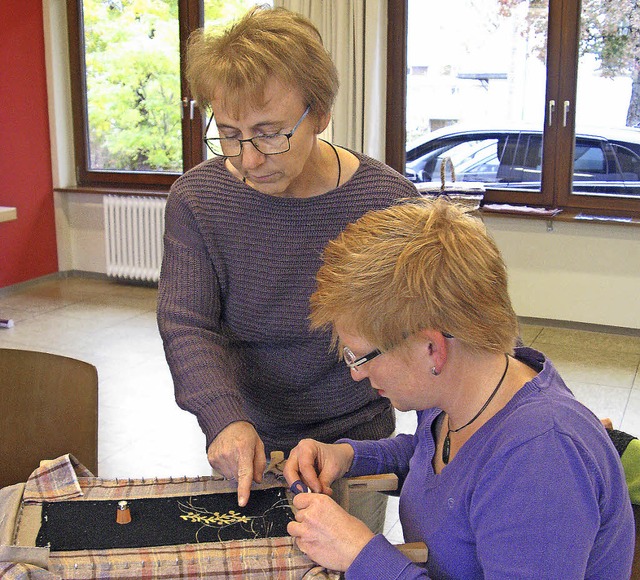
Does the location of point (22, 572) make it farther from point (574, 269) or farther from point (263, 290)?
point (574, 269)

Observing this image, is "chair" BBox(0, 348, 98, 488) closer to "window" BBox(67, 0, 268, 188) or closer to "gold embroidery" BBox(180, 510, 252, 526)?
"gold embroidery" BBox(180, 510, 252, 526)

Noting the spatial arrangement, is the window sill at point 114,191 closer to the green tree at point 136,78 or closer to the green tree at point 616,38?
the green tree at point 136,78

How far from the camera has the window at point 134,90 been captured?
20.5ft

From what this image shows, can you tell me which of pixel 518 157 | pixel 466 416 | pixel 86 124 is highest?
pixel 86 124

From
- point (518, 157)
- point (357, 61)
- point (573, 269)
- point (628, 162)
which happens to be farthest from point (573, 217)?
point (357, 61)

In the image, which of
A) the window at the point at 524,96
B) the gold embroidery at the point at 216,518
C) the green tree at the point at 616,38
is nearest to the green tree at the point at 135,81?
the window at the point at 524,96

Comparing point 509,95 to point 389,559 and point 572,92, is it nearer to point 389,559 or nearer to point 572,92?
point 572,92

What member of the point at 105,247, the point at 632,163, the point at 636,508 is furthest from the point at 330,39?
the point at 636,508

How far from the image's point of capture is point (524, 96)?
5289 millimetres

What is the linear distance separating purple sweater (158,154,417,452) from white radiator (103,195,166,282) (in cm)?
483

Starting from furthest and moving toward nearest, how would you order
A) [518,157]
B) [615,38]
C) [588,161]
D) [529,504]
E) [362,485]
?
[518,157] < [588,161] < [615,38] < [362,485] < [529,504]

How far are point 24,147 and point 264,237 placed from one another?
543cm

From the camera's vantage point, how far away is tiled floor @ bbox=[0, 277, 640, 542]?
3635 mm

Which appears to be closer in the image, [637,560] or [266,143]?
[637,560]
